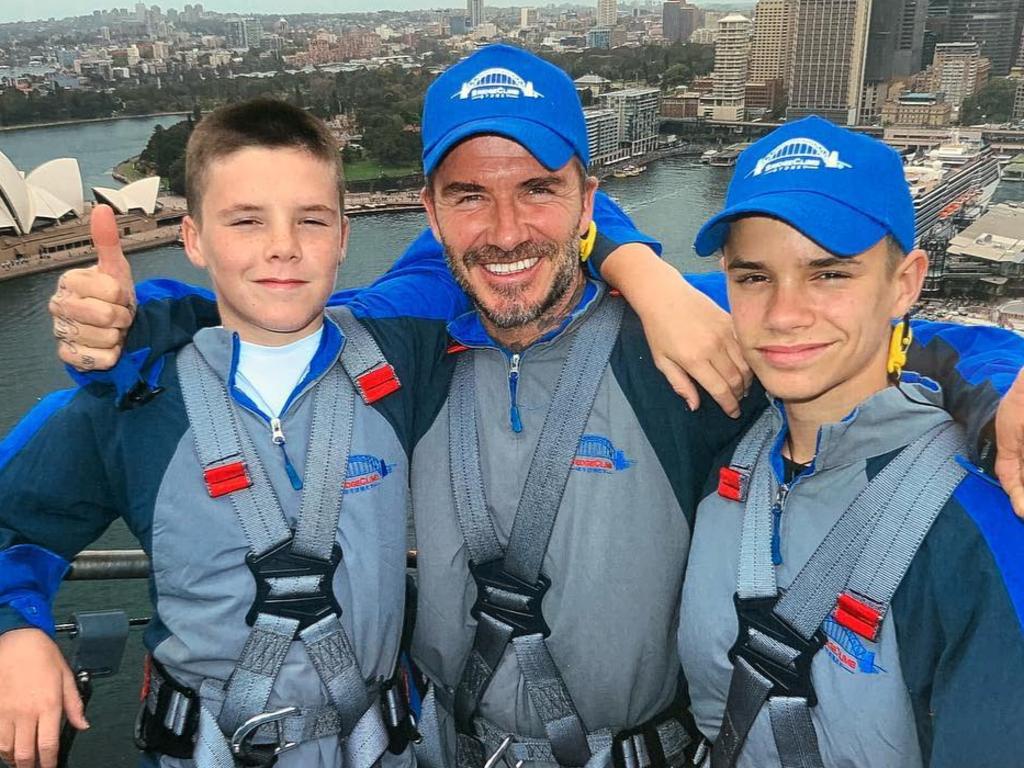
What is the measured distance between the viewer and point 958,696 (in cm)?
73

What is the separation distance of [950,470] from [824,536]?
0.45ft

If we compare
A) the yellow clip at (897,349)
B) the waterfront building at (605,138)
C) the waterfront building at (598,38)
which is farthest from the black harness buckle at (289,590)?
the waterfront building at (598,38)

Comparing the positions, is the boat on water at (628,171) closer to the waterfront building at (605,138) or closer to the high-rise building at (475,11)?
the waterfront building at (605,138)

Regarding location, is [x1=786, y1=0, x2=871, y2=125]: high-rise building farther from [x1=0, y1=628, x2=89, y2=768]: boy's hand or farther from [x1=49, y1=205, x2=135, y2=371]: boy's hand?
[x1=0, y1=628, x2=89, y2=768]: boy's hand

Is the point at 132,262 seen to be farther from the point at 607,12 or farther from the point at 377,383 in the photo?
the point at 607,12

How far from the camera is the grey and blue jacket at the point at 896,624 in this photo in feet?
2.35

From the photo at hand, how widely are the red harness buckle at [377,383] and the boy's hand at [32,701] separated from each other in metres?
0.41

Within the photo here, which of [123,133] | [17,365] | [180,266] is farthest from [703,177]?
[123,133]

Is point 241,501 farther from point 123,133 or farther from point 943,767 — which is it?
point 123,133

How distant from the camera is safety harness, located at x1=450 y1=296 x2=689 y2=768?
1.04m

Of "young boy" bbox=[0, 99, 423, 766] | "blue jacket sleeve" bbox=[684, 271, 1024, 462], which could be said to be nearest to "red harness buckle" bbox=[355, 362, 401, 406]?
"young boy" bbox=[0, 99, 423, 766]

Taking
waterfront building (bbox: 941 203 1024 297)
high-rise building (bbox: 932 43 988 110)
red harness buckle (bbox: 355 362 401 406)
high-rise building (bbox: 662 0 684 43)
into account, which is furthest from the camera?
high-rise building (bbox: 662 0 684 43)

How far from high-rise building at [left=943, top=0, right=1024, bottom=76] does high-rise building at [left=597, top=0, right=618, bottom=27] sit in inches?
1898

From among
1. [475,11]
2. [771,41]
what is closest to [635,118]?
[771,41]
